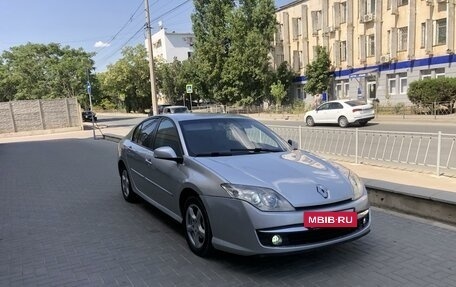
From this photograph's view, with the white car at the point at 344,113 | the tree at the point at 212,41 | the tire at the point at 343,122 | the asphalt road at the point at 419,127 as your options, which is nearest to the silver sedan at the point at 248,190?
the asphalt road at the point at 419,127


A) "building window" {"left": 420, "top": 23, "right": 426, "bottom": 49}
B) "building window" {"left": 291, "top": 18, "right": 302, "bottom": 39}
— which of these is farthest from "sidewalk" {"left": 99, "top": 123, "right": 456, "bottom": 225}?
"building window" {"left": 291, "top": 18, "right": 302, "bottom": 39}

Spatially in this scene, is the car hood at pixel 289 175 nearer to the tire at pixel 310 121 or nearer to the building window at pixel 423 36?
the tire at pixel 310 121

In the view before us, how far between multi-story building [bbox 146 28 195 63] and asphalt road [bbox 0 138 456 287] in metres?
70.8

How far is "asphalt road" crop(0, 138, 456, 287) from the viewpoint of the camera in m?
3.77

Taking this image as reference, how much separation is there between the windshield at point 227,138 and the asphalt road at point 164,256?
119 centimetres

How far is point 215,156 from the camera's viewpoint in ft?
14.8

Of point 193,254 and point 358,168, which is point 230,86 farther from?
point 193,254

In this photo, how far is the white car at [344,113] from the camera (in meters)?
20.3

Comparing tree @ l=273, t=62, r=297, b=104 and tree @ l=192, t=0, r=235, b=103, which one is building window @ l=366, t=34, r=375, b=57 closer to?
tree @ l=273, t=62, r=297, b=104

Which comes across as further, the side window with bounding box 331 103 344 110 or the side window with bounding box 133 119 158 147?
the side window with bounding box 331 103 344 110

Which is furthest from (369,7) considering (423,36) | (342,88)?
(342,88)

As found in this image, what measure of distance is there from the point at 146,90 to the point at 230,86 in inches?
929

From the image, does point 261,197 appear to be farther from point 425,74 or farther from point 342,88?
point 342,88

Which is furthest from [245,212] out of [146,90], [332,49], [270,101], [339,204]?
[146,90]
